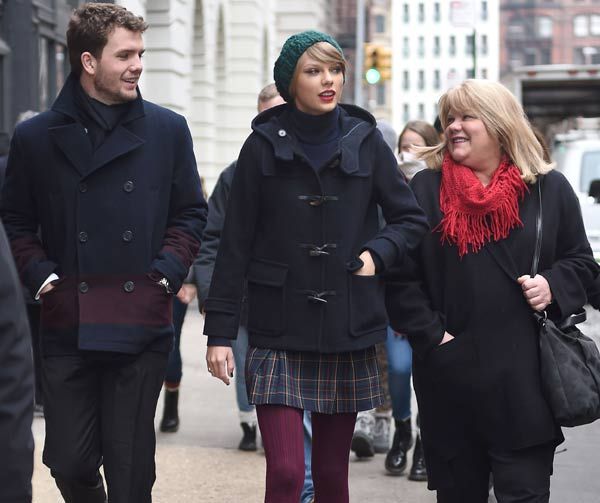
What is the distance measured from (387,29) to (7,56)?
5056 inches

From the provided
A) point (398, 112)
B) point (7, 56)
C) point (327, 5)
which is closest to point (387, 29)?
point (398, 112)

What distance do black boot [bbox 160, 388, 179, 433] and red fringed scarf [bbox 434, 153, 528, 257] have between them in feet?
13.7

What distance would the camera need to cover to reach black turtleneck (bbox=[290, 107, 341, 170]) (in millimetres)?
4742

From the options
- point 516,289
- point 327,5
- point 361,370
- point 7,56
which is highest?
point 327,5

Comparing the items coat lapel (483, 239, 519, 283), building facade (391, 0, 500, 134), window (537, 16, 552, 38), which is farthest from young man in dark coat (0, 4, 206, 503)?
building facade (391, 0, 500, 134)

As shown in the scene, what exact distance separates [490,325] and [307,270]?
644mm

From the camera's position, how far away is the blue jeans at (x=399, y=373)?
7188 millimetres

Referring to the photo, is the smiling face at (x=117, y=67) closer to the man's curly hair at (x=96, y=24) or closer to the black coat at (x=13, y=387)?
the man's curly hair at (x=96, y=24)

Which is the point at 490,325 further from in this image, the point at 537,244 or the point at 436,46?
the point at 436,46

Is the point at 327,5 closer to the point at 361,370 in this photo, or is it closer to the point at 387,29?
the point at 361,370

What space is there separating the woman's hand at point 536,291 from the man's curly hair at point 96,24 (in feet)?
5.34

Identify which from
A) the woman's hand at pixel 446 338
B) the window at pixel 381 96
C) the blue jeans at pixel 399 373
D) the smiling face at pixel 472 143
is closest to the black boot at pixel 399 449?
the blue jeans at pixel 399 373

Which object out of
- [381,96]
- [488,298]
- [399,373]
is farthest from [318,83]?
[381,96]

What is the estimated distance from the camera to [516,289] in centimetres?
453
